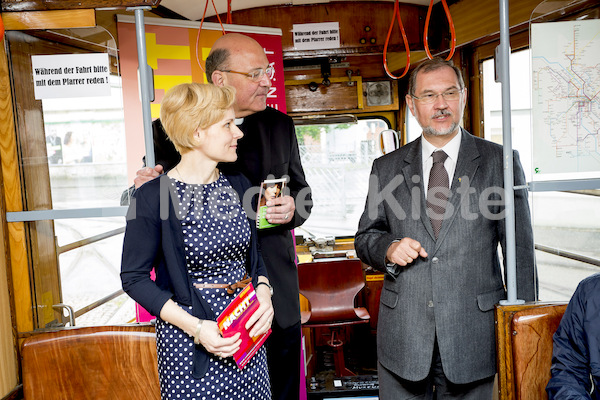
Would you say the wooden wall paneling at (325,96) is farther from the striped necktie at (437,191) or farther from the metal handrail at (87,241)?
the striped necktie at (437,191)

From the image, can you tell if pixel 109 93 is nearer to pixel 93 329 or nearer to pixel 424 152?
pixel 93 329

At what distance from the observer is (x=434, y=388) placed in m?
2.14

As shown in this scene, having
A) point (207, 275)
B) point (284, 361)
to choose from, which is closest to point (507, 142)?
point (207, 275)

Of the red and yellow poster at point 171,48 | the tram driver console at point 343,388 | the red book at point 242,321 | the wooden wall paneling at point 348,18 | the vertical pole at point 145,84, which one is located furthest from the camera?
the wooden wall paneling at point 348,18

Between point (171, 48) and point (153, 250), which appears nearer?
point (153, 250)

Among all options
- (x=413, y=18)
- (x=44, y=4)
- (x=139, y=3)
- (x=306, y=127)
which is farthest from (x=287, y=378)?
(x=306, y=127)

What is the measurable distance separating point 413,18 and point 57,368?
12.0 ft

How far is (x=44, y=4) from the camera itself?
6.20ft

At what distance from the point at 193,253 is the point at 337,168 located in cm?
418

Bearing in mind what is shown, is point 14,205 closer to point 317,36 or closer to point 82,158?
point 82,158

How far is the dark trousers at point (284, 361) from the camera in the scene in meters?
2.22

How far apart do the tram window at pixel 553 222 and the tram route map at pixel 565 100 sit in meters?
0.04

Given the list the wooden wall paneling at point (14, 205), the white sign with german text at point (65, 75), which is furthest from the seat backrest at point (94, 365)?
the white sign with german text at point (65, 75)

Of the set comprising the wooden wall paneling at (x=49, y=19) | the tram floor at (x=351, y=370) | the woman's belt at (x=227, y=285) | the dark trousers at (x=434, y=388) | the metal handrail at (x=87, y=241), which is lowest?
the tram floor at (x=351, y=370)
